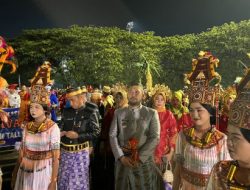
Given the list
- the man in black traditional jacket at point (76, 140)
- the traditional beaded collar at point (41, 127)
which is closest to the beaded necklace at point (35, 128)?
the traditional beaded collar at point (41, 127)

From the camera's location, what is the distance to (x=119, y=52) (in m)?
43.0

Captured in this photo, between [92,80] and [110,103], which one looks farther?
[92,80]

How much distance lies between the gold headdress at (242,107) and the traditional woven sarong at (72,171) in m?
4.10

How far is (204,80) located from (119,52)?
38592mm

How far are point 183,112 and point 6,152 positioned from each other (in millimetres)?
6595

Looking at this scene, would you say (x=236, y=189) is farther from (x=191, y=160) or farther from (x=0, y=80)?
(x=0, y=80)

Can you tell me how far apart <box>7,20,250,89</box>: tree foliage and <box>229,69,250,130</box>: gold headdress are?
3685 cm

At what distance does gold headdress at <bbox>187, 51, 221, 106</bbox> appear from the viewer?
450 centimetres

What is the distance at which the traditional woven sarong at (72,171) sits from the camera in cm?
638

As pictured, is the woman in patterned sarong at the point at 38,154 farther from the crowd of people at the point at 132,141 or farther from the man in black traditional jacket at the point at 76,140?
the man in black traditional jacket at the point at 76,140

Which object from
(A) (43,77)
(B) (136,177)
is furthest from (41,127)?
(B) (136,177)

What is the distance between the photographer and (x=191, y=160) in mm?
4348

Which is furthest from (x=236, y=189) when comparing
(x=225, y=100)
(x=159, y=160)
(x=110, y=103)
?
(x=110, y=103)

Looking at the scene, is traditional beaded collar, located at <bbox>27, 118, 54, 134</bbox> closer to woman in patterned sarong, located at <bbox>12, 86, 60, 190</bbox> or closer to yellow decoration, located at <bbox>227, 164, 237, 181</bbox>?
woman in patterned sarong, located at <bbox>12, 86, 60, 190</bbox>
